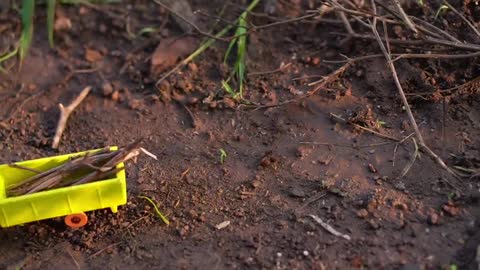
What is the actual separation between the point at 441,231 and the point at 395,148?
0.48 metres

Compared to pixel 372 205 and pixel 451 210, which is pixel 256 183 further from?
pixel 451 210

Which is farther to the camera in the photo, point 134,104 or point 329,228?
point 134,104

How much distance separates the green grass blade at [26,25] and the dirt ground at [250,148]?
44 millimetres

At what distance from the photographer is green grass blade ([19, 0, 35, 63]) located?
12.1 feet

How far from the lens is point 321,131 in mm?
3082

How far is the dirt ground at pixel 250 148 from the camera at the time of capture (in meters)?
2.57

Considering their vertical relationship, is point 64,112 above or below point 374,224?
above

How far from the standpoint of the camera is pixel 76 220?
2699 mm

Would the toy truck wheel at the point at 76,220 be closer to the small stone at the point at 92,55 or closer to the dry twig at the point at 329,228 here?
the dry twig at the point at 329,228

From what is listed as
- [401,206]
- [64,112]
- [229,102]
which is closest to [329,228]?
[401,206]

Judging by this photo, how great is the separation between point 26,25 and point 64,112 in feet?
2.34

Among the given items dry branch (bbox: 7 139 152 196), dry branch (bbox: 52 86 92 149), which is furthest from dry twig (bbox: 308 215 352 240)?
dry branch (bbox: 52 86 92 149)

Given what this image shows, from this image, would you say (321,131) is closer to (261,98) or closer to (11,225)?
(261,98)

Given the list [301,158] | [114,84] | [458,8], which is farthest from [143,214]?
[458,8]
